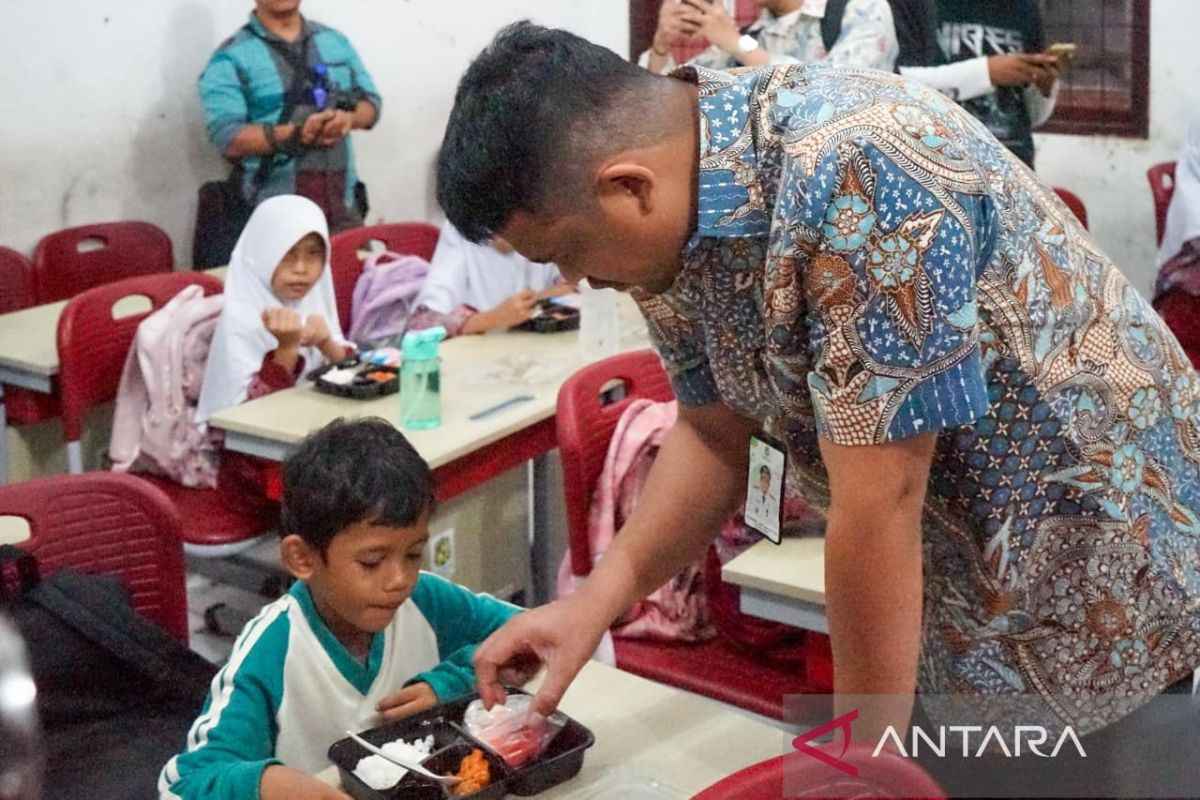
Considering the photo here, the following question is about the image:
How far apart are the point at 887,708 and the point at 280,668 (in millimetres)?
788

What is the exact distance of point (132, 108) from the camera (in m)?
4.12

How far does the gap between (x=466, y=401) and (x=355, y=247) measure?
113 cm

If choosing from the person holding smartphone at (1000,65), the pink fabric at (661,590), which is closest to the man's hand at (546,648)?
the pink fabric at (661,590)

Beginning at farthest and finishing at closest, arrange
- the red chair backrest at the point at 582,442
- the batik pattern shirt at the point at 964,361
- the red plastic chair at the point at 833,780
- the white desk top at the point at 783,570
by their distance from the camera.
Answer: the red chair backrest at the point at 582,442
the white desk top at the point at 783,570
the batik pattern shirt at the point at 964,361
the red plastic chair at the point at 833,780

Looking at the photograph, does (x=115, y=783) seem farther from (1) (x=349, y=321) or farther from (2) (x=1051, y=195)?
(1) (x=349, y=321)

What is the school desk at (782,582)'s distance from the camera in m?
1.81

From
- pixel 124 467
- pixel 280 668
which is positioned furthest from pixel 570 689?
pixel 124 467

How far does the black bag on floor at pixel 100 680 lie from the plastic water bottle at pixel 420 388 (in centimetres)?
85

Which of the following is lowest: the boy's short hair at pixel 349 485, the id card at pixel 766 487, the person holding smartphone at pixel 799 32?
the boy's short hair at pixel 349 485

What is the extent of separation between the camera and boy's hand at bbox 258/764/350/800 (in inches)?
49.7

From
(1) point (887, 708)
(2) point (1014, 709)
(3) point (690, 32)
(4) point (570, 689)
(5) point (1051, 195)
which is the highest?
(3) point (690, 32)

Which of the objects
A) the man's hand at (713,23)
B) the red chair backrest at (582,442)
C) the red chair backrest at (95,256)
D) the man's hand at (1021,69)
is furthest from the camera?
the red chair backrest at (95,256)

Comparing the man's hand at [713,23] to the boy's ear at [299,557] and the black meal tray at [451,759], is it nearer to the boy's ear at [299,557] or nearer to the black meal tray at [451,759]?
the boy's ear at [299,557]

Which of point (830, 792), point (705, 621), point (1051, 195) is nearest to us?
point (830, 792)
